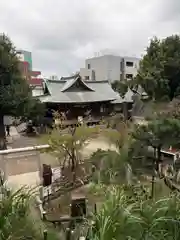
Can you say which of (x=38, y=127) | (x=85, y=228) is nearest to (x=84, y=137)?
(x=85, y=228)

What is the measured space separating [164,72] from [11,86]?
36.6 ft

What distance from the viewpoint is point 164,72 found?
18.3 meters

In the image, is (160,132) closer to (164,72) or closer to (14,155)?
(14,155)

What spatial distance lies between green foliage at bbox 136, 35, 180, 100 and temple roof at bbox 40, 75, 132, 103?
3742 mm

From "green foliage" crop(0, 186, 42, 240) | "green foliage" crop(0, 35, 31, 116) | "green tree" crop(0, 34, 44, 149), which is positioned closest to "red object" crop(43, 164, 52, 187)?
"green foliage" crop(0, 186, 42, 240)

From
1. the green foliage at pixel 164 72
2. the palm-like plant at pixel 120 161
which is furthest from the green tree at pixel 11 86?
the green foliage at pixel 164 72

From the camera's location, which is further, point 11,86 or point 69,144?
point 11,86

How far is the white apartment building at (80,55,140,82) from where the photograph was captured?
38966mm

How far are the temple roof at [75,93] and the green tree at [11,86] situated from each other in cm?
497

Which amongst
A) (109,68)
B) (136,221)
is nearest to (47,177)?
(136,221)

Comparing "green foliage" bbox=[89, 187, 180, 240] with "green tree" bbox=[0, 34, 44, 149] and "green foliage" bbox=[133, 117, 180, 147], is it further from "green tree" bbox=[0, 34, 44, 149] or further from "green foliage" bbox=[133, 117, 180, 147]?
"green tree" bbox=[0, 34, 44, 149]

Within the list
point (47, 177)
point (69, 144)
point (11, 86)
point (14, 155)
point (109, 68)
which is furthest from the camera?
point (109, 68)

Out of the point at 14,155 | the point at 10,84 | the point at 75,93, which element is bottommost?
the point at 14,155

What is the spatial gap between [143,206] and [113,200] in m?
0.35
